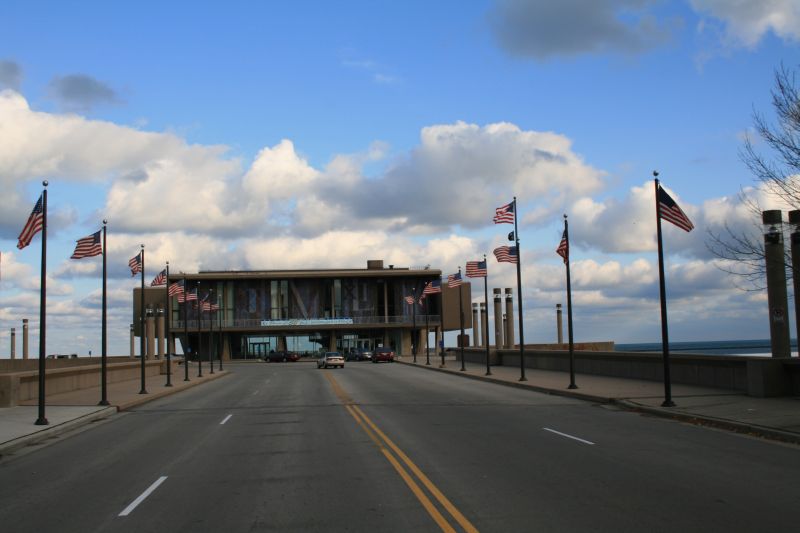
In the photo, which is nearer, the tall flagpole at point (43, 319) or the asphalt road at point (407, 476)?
the asphalt road at point (407, 476)

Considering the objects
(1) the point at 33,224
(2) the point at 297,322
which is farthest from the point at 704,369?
(2) the point at 297,322

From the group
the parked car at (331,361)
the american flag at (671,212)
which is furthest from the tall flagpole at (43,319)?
the parked car at (331,361)

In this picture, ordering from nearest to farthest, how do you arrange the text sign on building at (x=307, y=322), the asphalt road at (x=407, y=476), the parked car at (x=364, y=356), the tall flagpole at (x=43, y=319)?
the asphalt road at (x=407, y=476) < the tall flagpole at (x=43, y=319) < the parked car at (x=364, y=356) < the text sign on building at (x=307, y=322)

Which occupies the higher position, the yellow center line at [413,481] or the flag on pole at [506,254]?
the flag on pole at [506,254]

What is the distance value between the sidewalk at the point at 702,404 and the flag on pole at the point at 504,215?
24.2ft

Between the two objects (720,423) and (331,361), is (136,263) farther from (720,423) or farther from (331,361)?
(331,361)

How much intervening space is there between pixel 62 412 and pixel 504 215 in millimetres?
19872

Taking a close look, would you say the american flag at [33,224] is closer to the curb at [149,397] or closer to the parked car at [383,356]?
the curb at [149,397]

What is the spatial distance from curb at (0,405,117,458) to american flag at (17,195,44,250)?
5316 mm

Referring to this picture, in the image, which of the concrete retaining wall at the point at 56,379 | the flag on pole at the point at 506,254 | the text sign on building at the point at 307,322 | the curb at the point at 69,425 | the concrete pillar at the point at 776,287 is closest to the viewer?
the curb at the point at 69,425

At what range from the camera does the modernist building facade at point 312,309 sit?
10375cm

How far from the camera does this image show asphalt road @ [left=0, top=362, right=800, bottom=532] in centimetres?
877

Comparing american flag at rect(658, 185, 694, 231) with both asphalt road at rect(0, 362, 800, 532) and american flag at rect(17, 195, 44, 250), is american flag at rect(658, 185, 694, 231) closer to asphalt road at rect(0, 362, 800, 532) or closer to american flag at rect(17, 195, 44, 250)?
asphalt road at rect(0, 362, 800, 532)

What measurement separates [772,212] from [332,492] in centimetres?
1897
